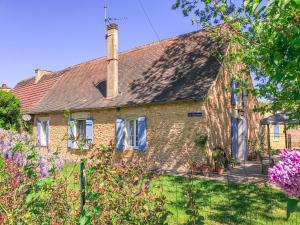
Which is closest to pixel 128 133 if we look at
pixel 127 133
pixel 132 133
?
pixel 127 133

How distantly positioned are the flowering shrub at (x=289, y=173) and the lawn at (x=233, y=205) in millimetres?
2790

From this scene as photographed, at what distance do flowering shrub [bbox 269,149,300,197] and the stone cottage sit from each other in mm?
8837

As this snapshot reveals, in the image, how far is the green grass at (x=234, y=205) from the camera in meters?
6.02

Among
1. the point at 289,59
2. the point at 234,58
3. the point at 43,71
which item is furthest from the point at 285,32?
the point at 43,71

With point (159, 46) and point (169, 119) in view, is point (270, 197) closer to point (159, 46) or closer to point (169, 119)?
point (169, 119)

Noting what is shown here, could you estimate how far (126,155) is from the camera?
14.6m

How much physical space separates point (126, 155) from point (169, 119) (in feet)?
9.79

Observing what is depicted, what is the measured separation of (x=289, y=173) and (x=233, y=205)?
558 centimetres

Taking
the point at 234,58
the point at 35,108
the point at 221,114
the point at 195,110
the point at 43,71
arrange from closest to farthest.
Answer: the point at 234,58 < the point at 195,110 < the point at 221,114 < the point at 35,108 < the point at 43,71

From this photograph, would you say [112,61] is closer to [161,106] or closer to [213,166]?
[161,106]

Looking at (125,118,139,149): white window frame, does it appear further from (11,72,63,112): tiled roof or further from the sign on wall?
(11,72,63,112): tiled roof

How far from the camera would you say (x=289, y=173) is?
80.6 inches

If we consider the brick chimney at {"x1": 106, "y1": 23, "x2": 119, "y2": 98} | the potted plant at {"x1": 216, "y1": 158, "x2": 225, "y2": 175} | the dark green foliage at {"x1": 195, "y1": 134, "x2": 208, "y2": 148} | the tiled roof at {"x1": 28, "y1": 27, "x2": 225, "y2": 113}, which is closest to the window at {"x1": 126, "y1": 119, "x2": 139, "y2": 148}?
the tiled roof at {"x1": 28, "y1": 27, "x2": 225, "y2": 113}

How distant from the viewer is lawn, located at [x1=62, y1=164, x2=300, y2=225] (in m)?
6.01
